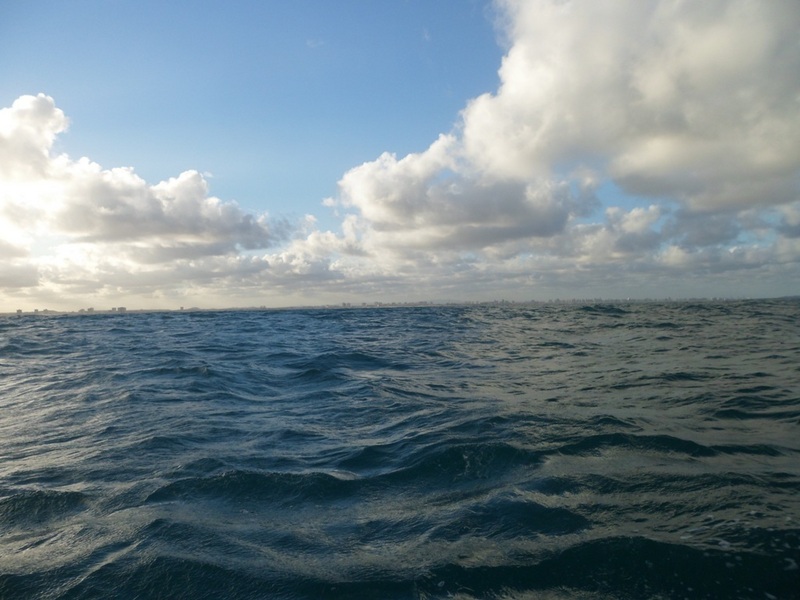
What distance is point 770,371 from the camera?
1385cm

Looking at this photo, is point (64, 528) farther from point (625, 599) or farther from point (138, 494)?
point (625, 599)

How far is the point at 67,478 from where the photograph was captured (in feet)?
23.4

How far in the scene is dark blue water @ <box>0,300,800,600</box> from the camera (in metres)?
4.29

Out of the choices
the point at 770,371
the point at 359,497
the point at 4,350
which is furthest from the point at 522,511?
the point at 4,350

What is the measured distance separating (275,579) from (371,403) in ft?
25.8

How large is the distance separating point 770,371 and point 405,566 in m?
14.2

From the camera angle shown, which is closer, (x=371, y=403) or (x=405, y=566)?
(x=405, y=566)

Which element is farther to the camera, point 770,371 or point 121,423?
point 770,371

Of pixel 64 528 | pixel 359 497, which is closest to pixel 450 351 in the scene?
pixel 359 497

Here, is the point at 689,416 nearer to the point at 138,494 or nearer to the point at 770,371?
the point at 770,371

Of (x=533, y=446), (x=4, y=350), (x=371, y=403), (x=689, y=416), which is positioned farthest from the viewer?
(x=4, y=350)

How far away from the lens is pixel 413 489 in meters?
6.52

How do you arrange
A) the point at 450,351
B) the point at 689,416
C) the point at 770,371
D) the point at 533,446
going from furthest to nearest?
the point at 450,351 → the point at 770,371 → the point at 689,416 → the point at 533,446

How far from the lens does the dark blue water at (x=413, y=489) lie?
14.1 feet
